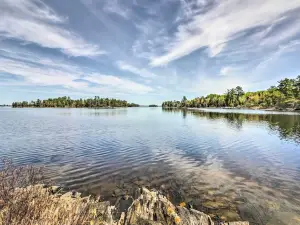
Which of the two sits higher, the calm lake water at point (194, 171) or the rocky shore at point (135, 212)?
the rocky shore at point (135, 212)

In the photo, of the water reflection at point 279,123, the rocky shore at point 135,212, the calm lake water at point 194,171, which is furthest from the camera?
the water reflection at point 279,123

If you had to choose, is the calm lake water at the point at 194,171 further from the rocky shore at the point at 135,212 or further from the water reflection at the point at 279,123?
the water reflection at the point at 279,123


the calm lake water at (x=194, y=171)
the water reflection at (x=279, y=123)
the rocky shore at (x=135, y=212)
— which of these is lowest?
the calm lake water at (x=194, y=171)

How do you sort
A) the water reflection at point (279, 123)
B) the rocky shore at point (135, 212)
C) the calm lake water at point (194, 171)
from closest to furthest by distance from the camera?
the rocky shore at point (135, 212)
the calm lake water at point (194, 171)
the water reflection at point (279, 123)

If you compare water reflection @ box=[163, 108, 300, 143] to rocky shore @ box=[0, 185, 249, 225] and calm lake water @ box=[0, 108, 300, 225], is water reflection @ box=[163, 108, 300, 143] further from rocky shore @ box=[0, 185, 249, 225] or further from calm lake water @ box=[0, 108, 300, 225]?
rocky shore @ box=[0, 185, 249, 225]

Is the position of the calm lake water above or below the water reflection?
below

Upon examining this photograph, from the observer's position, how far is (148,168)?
1769 centimetres

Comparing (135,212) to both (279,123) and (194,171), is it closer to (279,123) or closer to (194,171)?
(194,171)

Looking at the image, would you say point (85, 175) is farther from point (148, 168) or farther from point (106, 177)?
point (148, 168)

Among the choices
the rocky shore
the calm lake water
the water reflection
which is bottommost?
the calm lake water

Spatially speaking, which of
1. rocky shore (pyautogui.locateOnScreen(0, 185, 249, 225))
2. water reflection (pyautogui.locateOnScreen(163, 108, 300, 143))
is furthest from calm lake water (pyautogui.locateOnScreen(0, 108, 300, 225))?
water reflection (pyautogui.locateOnScreen(163, 108, 300, 143))

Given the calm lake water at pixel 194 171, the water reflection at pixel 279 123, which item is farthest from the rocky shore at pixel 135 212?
the water reflection at pixel 279 123

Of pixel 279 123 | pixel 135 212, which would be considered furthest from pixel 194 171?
pixel 279 123

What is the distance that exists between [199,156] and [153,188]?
10.4 metres
